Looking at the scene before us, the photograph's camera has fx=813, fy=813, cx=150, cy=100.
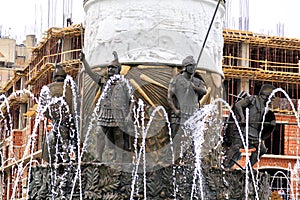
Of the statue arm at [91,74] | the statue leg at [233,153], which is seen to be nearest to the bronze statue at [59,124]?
the statue arm at [91,74]

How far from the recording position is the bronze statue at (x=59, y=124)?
13164 millimetres

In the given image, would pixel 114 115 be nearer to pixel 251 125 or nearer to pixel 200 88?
pixel 200 88

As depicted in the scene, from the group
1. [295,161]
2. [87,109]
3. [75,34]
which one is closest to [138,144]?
[87,109]

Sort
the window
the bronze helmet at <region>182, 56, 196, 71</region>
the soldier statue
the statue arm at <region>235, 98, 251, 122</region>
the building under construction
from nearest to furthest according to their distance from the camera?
the soldier statue → the bronze helmet at <region>182, 56, 196, 71</region> → the statue arm at <region>235, 98, 251, 122</region> → the building under construction → the window

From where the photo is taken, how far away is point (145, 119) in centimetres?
1260

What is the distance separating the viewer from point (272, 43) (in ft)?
166

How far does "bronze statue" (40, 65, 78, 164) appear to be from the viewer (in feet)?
43.2

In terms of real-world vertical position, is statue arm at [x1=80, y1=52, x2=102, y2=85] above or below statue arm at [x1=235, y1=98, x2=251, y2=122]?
above

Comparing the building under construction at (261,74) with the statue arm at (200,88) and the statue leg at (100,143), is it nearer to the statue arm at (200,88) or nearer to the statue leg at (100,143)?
the statue leg at (100,143)

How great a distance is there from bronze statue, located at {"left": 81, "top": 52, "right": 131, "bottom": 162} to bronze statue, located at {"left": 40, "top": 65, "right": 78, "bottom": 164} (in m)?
0.92

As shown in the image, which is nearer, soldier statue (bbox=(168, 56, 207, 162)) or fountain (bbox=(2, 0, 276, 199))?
fountain (bbox=(2, 0, 276, 199))

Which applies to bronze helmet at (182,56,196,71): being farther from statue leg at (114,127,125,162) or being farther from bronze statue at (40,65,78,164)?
bronze statue at (40,65,78,164)

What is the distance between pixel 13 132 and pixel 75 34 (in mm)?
16181

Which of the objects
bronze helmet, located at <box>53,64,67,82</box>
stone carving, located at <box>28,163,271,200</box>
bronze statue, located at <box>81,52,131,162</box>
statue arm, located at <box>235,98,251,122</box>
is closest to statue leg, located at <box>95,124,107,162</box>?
bronze statue, located at <box>81,52,131,162</box>
